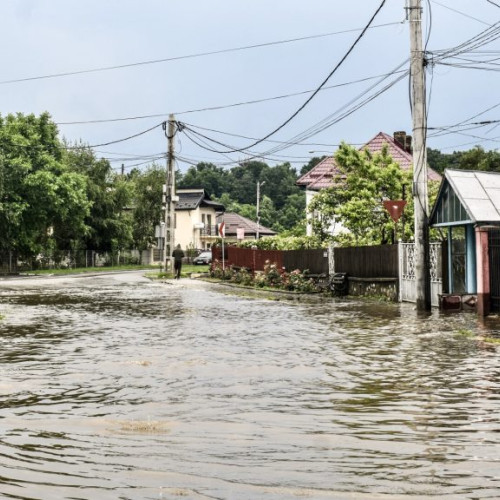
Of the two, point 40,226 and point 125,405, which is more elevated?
point 40,226

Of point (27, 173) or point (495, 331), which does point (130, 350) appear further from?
point (27, 173)

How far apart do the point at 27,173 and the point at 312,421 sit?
5272 cm

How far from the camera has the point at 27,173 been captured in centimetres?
5709

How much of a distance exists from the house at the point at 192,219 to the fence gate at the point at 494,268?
76556 millimetres

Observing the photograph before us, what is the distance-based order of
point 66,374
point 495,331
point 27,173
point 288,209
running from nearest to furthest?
point 66,374, point 495,331, point 27,173, point 288,209

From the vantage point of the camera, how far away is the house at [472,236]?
65.6ft

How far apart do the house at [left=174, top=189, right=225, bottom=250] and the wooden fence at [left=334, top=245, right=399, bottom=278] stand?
215 feet

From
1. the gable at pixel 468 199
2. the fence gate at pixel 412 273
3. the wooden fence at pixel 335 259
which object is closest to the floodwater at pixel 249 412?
the gable at pixel 468 199

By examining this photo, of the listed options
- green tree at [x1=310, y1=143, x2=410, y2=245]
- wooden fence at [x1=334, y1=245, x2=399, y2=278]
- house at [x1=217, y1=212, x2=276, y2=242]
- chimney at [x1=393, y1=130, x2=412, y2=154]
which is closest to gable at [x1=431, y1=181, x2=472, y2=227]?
wooden fence at [x1=334, y1=245, x2=399, y2=278]

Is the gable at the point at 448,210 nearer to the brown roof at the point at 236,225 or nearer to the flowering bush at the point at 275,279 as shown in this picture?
the flowering bush at the point at 275,279

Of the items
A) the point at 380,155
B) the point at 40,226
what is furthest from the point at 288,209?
the point at 380,155

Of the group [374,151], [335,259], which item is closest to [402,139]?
[374,151]

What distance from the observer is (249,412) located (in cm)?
792

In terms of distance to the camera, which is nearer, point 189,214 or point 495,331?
point 495,331
